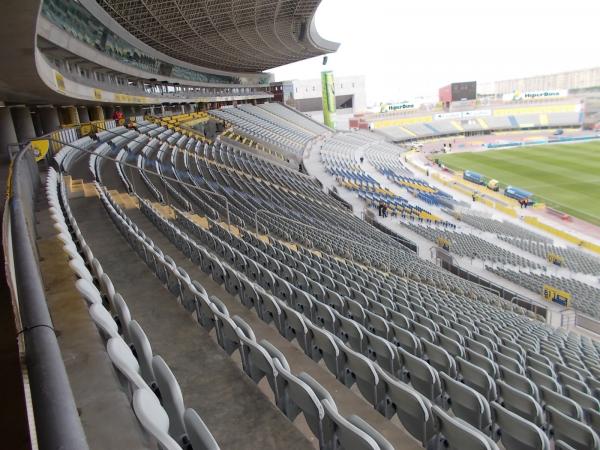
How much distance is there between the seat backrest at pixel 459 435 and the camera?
2.62m

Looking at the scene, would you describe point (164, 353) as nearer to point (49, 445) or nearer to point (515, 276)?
point (49, 445)

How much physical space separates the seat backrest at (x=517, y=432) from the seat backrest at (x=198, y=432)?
8.06ft

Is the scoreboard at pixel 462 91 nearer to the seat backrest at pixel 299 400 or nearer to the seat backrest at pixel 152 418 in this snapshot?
the seat backrest at pixel 299 400

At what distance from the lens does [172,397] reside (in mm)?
2184

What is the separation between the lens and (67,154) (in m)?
15.2

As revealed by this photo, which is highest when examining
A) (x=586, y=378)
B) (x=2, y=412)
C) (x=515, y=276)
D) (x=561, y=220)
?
(x=2, y=412)

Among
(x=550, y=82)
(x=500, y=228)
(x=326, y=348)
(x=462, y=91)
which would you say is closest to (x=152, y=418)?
(x=326, y=348)

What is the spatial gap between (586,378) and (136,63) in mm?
31512

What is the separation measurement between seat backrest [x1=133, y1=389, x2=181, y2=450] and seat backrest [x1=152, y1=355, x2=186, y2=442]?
30 centimetres

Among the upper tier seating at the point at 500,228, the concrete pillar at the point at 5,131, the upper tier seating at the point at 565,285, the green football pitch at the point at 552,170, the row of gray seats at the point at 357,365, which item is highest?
the concrete pillar at the point at 5,131

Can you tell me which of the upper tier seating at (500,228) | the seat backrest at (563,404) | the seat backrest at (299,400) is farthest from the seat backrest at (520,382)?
the upper tier seating at (500,228)

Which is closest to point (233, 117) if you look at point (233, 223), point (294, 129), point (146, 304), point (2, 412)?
point (294, 129)

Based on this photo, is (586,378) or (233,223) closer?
(586,378)

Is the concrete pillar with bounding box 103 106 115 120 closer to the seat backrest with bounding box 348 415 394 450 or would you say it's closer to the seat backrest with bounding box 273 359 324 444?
the seat backrest with bounding box 273 359 324 444
